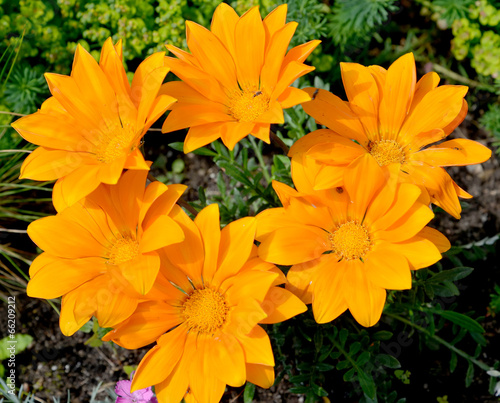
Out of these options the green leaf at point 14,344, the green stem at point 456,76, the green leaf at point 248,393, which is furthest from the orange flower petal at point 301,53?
the green leaf at point 14,344

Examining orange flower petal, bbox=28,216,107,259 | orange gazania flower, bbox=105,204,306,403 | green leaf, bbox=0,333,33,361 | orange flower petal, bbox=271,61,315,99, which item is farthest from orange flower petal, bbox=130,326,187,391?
green leaf, bbox=0,333,33,361

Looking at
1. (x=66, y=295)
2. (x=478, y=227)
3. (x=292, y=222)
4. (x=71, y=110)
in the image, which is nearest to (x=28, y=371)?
(x=66, y=295)

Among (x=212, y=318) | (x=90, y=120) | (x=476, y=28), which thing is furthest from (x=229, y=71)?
(x=476, y=28)

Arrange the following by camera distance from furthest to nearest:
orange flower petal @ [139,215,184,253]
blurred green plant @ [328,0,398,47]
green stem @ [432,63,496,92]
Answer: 1. green stem @ [432,63,496,92]
2. blurred green plant @ [328,0,398,47]
3. orange flower petal @ [139,215,184,253]

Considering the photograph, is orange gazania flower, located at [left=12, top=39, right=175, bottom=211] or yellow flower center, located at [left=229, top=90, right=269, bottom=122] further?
yellow flower center, located at [left=229, top=90, right=269, bottom=122]

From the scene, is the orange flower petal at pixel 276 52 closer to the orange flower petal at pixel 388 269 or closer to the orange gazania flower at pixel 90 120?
the orange gazania flower at pixel 90 120

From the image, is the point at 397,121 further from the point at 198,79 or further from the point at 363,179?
the point at 198,79

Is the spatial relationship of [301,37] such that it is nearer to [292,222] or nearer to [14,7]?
[292,222]

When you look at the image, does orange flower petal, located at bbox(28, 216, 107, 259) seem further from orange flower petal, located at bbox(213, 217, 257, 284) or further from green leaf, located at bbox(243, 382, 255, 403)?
green leaf, located at bbox(243, 382, 255, 403)
